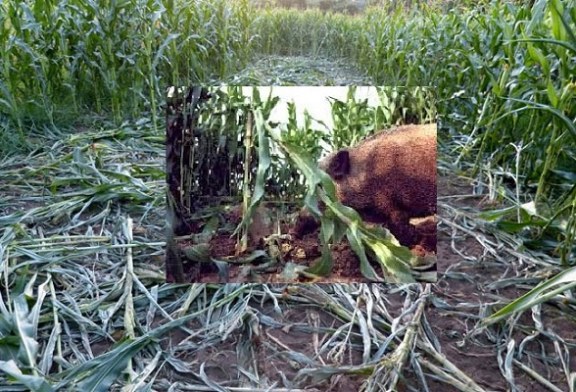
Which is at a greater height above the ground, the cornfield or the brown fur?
the brown fur

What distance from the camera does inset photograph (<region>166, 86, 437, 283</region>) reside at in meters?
0.76

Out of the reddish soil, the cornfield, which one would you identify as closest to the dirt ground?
the cornfield

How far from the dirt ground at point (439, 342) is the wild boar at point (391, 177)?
23cm

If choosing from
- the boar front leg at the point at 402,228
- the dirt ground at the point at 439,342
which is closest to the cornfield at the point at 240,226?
the dirt ground at the point at 439,342

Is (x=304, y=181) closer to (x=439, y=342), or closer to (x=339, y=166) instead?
(x=339, y=166)

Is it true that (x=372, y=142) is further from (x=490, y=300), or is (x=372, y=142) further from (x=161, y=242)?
(x=161, y=242)

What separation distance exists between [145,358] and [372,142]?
46 centimetres

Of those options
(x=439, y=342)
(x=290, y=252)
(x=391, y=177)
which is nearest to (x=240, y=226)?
(x=290, y=252)

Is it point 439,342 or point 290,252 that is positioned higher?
point 290,252

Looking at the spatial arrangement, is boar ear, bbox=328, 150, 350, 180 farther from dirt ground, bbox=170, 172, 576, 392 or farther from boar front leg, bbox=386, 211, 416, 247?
dirt ground, bbox=170, 172, 576, 392

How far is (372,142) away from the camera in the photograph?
78 centimetres

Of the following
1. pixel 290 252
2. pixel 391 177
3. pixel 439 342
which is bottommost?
pixel 439 342

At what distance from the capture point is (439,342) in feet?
3.00

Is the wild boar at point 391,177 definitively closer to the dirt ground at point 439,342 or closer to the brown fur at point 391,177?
the brown fur at point 391,177
